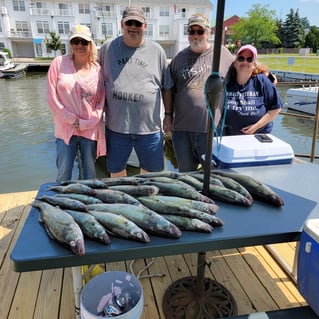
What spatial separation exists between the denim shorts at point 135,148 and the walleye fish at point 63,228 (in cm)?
140

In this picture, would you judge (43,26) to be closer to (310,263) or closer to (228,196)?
(228,196)

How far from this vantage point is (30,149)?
9.23 meters

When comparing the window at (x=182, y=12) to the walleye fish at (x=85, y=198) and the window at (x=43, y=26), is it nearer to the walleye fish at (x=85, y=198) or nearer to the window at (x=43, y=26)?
the window at (x=43, y=26)

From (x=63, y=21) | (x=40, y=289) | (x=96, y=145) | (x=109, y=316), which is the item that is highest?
(x=63, y=21)

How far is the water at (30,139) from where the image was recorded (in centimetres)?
721

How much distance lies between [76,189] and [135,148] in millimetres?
1272

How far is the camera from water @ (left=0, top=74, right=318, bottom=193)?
7211 mm

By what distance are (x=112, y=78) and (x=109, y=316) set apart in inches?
75.8

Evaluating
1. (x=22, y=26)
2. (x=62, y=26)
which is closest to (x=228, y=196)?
(x=62, y=26)

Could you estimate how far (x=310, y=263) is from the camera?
1.31 m

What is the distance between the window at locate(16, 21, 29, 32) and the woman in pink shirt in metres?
45.6

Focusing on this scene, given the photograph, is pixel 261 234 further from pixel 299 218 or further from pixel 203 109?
pixel 203 109

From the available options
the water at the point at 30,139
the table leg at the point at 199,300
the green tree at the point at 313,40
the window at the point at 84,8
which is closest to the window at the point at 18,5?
the window at the point at 84,8

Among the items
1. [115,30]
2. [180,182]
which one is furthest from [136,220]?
[115,30]
